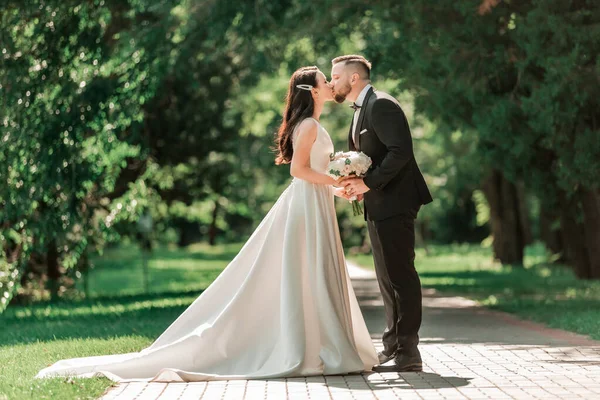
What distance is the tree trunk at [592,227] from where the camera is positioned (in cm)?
2302

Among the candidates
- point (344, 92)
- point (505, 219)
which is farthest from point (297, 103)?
point (505, 219)

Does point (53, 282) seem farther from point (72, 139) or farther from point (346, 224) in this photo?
point (346, 224)

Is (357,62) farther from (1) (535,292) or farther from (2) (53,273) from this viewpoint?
(2) (53,273)

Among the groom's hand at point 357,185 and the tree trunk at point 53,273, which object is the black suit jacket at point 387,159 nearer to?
the groom's hand at point 357,185

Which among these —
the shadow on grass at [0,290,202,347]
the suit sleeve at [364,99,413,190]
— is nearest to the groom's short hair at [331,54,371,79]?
the suit sleeve at [364,99,413,190]

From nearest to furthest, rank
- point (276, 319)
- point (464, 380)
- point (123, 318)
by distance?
point (464, 380) < point (276, 319) < point (123, 318)

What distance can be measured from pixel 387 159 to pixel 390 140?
Result: 16cm

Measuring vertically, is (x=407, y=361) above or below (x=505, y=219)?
below

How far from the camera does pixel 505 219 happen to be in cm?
3444

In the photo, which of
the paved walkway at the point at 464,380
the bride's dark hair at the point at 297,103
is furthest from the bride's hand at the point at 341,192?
the paved walkway at the point at 464,380

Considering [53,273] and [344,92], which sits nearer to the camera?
[344,92]

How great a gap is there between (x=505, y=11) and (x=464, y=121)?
2.74m

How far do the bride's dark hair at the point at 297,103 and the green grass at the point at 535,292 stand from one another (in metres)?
4.45

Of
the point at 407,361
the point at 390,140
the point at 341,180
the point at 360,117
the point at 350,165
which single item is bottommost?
the point at 407,361
